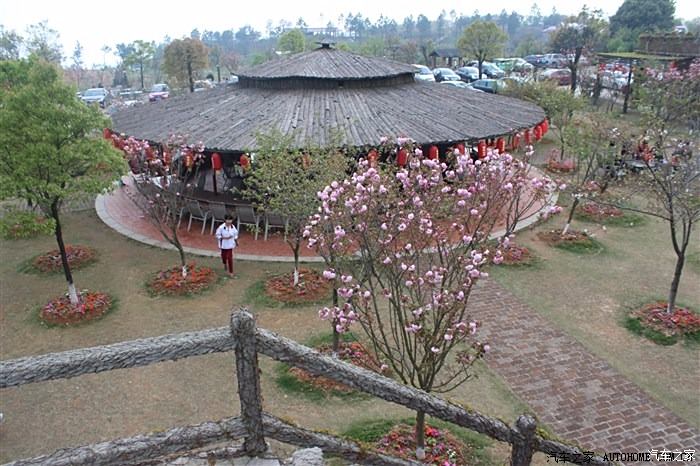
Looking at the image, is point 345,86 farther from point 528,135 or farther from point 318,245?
point 318,245

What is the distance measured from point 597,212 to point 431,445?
11315mm

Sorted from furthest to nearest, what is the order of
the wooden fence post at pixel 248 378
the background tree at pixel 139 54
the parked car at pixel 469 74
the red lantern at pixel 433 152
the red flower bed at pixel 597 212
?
the background tree at pixel 139 54 → the parked car at pixel 469 74 → the red flower bed at pixel 597 212 → the red lantern at pixel 433 152 → the wooden fence post at pixel 248 378

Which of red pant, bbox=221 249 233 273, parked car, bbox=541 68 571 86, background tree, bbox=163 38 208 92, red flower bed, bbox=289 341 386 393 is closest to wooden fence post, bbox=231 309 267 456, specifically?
red flower bed, bbox=289 341 386 393

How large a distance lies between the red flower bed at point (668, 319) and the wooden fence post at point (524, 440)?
6.84 meters

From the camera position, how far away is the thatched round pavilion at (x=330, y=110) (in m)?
15.3

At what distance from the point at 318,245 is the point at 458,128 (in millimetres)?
10351

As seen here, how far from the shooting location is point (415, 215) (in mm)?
6359

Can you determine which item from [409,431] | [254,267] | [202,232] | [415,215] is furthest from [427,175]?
[202,232]

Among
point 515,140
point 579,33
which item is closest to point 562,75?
point 579,33

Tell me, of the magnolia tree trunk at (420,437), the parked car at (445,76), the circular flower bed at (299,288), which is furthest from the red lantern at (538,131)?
the parked car at (445,76)

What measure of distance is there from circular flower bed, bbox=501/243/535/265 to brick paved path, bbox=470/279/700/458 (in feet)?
7.83

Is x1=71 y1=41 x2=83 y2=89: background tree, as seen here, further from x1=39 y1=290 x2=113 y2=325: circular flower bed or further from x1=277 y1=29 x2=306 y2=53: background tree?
x1=39 y1=290 x2=113 y2=325: circular flower bed

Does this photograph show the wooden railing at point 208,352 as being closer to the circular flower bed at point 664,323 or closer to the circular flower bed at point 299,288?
the circular flower bed at point 299,288

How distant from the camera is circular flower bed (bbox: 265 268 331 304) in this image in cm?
1123
